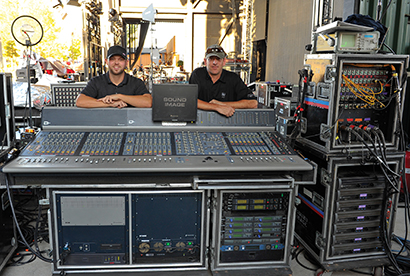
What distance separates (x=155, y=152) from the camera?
1.99m

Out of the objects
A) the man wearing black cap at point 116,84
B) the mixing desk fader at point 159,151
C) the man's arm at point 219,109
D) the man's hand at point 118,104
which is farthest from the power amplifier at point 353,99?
the man's hand at point 118,104

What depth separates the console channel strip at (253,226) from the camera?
2.08 meters

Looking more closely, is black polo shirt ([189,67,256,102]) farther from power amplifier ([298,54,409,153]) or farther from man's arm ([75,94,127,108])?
man's arm ([75,94,127,108])

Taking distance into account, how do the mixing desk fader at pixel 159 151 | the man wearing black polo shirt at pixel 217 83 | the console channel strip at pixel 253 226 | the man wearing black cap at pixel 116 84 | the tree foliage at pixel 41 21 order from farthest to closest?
1. the tree foliage at pixel 41 21
2. the man wearing black polo shirt at pixel 217 83
3. the man wearing black cap at pixel 116 84
4. the console channel strip at pixel 253 226
5. the mixing desk fader at pixel 159 151

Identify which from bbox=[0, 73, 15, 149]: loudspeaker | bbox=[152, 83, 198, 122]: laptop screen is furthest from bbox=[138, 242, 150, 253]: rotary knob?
bbox=[0, 73, 15, 149]: loudspeaker

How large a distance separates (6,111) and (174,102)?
118 cm

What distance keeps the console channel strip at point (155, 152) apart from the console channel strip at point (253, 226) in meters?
0.26

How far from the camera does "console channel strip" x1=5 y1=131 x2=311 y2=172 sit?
1819 millimetres

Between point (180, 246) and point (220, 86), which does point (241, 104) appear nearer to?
point (220, 86)

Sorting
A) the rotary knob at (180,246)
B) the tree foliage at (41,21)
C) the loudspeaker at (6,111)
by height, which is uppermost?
the tree foliage at (41,21)

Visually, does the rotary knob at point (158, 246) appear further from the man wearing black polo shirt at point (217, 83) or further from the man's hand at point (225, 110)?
the man wearing black polo shirt at point (217, 83)

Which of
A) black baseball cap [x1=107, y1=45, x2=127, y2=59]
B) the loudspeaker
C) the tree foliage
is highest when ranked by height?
the tree foliage

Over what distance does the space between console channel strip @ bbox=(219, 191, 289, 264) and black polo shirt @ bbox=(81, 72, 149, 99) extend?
131 centimetres

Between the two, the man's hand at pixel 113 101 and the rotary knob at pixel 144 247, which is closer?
the rotary knob at pixel 144 247
